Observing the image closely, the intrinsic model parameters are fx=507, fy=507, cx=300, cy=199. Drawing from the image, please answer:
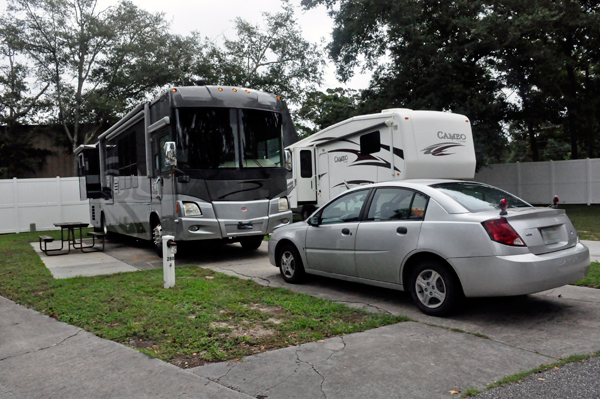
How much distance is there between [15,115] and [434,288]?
32487 millimetres

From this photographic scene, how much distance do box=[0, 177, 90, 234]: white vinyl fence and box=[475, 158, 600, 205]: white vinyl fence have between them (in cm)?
1899

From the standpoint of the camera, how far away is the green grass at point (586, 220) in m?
12.9

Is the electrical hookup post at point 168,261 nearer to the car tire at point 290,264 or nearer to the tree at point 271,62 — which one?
the car tire at point 290,264

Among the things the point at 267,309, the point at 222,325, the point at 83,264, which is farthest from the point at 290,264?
the point at 83,264

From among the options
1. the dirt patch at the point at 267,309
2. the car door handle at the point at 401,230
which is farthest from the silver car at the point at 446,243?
the dirt patch at the point at 267,309

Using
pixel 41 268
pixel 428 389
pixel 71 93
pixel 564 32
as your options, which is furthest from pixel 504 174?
pixel 71 93

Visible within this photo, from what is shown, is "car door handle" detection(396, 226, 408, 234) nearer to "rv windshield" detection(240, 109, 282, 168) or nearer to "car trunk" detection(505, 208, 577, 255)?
"car trunk" detection(505, 208, 577, 255)

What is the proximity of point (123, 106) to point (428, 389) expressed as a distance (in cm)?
3053

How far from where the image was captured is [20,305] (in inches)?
275

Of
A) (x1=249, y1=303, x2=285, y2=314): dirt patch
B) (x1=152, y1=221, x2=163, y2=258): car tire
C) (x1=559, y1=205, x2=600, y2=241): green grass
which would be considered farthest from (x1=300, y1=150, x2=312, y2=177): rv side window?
(x1=249, y1=303, x2=285, y2=314): dirt patch

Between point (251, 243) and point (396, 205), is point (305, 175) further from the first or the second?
point (396, 205)

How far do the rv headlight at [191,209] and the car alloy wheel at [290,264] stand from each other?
94.8 inches

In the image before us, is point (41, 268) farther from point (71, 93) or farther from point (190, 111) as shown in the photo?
point (71, 93)

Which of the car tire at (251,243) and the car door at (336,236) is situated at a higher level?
the car door at (336,236)
